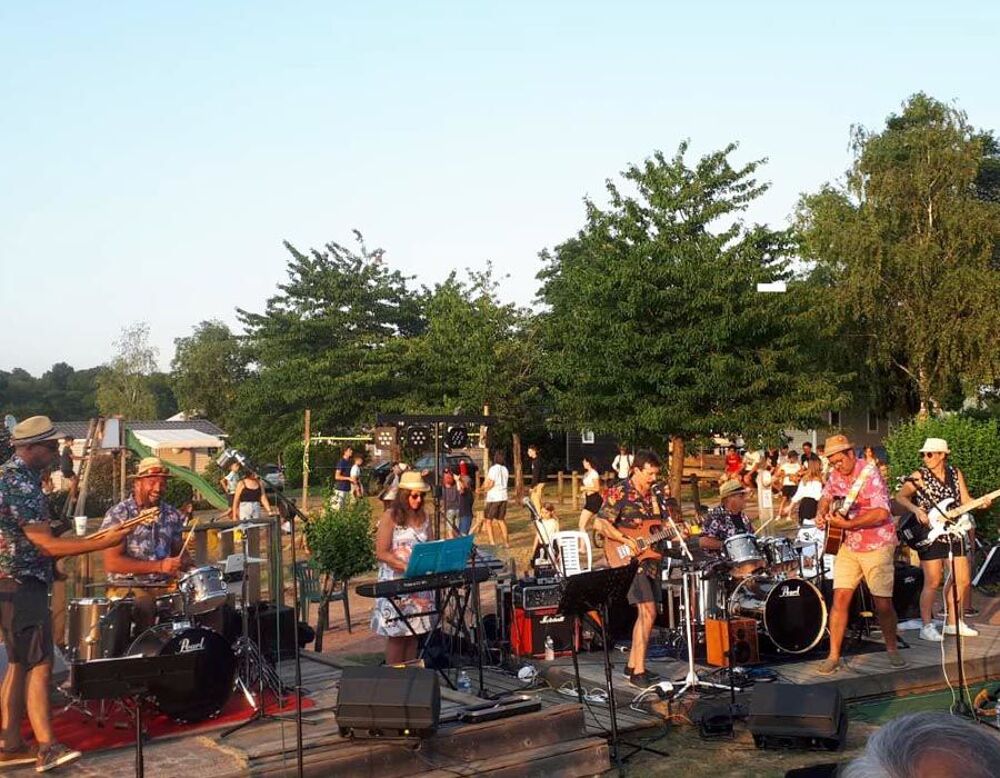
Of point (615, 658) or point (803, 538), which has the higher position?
point (803, 538)

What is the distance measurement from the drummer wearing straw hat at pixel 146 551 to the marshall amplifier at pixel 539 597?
3.17 m

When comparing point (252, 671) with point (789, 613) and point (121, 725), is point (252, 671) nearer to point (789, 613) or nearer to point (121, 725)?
point (121, 725)

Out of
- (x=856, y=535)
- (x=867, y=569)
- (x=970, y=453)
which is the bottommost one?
(x=867, y=569)

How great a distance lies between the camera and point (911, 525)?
406 inches

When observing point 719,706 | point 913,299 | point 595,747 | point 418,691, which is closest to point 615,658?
point 719,706

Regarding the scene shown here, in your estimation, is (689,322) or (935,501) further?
(689,322)

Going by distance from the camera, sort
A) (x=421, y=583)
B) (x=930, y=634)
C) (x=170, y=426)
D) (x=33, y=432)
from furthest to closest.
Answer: (x=170, y=426)
(x=930, y=634)
(x=421, y=583)
(x=33, y=432)

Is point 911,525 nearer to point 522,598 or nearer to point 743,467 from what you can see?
point 522,598

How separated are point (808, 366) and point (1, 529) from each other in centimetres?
2484

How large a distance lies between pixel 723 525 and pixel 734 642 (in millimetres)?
1139

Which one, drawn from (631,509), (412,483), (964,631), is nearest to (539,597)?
(631,509)

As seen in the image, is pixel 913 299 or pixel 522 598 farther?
pixel 913 299

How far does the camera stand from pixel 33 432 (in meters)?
6.14

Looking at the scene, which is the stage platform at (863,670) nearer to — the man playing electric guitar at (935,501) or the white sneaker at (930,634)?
the white sneaker at (930,634)
